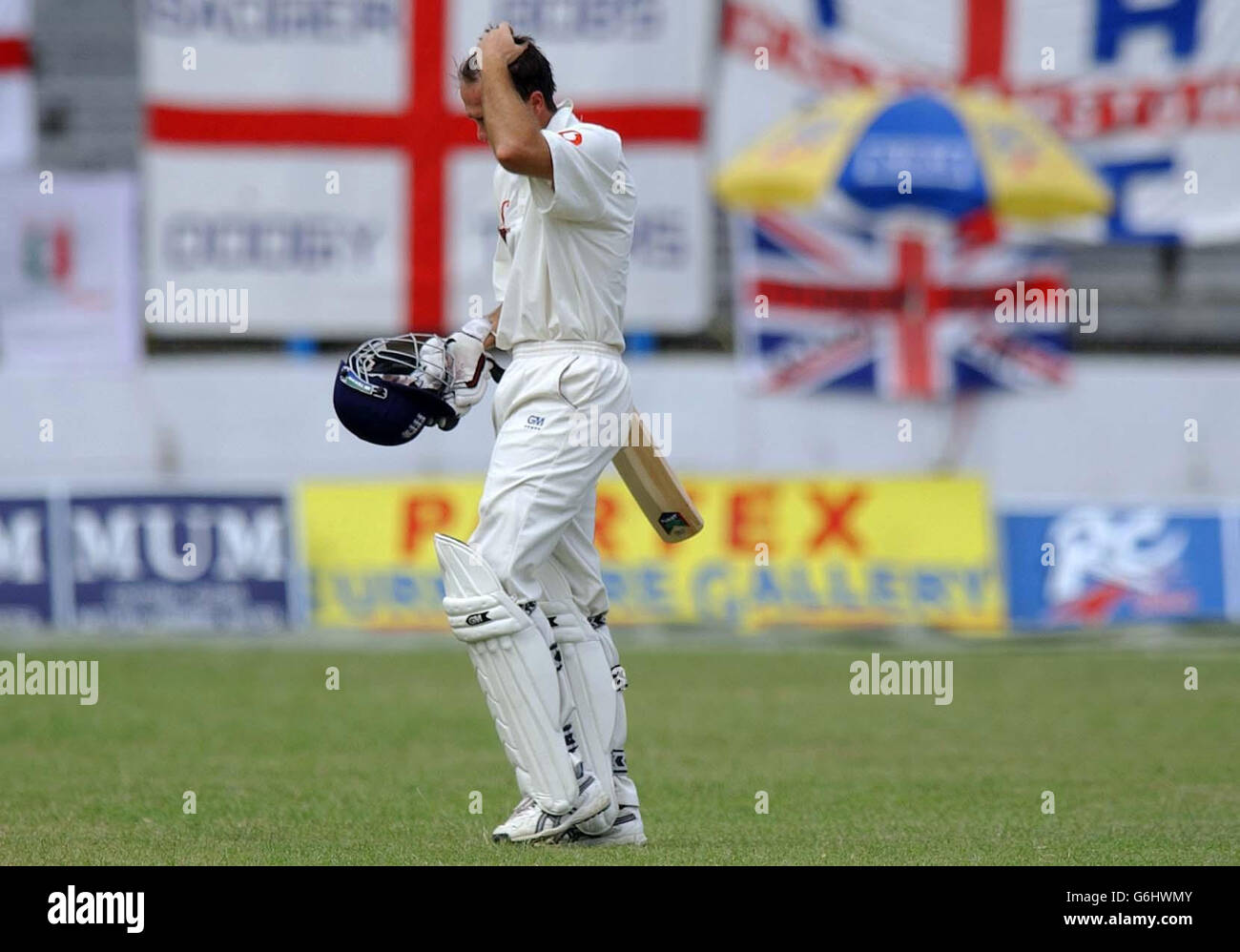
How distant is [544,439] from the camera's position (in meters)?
6.91

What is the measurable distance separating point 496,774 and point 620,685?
2063 mm

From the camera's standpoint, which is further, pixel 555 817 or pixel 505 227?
pixel 505 227

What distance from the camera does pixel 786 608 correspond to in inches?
670

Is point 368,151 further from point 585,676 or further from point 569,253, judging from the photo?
point 585,676

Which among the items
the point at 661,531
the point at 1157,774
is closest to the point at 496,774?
the point at 661,531

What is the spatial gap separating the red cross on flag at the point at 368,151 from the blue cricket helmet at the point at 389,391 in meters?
11.5

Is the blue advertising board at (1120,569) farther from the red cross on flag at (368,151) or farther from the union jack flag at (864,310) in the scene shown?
the red cross on flag at (368,151)

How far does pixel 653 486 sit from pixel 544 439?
622mm

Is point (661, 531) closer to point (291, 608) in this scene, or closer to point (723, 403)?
point (291, 608)
